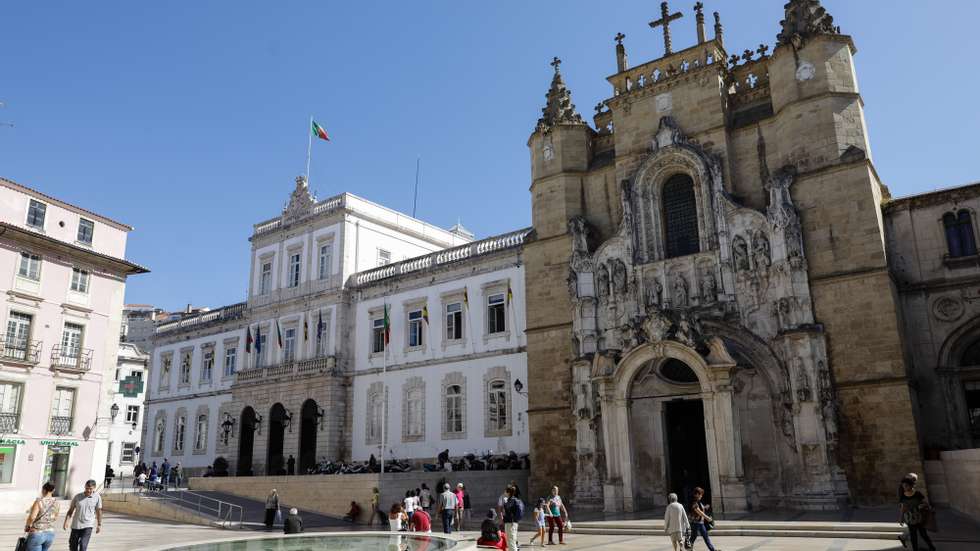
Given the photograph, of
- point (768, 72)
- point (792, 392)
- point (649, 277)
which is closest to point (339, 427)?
point (649, 277)

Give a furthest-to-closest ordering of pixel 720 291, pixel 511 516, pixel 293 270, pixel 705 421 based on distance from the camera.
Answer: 1. pixel 293 270
2. pixel 720 291
3. pixel 705 421
4. pixel 511 516

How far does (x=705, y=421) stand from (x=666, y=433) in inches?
89.7

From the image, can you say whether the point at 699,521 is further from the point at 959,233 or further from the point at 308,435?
the point at 308,435

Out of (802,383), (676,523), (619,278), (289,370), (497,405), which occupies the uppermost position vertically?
(619,278)

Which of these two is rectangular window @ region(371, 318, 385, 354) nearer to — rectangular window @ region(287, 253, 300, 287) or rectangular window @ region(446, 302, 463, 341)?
rectangular window @ region(446, 302, 463, 341)

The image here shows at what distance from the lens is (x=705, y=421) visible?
2105 cm

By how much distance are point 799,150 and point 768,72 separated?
3414 mm

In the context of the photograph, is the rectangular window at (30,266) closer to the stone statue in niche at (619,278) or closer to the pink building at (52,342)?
the pink building at (52,342)

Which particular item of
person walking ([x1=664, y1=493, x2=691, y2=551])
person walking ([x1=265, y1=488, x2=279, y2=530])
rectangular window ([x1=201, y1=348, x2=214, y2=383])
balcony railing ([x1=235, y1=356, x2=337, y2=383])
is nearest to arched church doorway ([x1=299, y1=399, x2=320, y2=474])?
balcony railing ([x1=235, y1=356, x2=337, y2=383])

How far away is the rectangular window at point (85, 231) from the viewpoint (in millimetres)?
31359

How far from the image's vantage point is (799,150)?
22359 millimetres

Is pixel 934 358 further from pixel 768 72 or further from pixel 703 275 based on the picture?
pixel 768 72

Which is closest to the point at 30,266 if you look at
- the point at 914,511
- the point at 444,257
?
A: the point at 444,257

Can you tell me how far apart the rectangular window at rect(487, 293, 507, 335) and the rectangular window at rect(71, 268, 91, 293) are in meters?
17.0
